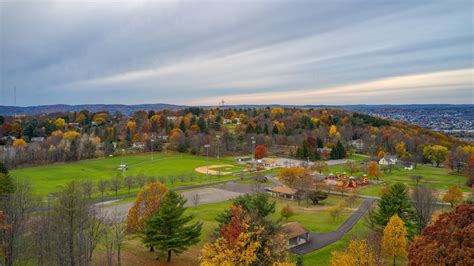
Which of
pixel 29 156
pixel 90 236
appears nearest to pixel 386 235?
pixel 90 236

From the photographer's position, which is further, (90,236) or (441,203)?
(441,203)

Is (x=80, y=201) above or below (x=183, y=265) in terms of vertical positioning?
above

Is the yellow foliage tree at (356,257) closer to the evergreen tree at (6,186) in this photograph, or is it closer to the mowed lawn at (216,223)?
the mowed lawn at (216,223)

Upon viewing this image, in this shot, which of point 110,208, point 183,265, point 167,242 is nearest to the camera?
point 167,242

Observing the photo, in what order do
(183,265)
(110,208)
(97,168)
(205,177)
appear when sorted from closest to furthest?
(183,265) < (110,208) < (205,177) < (97,168)

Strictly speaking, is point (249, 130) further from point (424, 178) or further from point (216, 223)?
point (216, 223)

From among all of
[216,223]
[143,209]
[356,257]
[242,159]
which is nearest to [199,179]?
[242,159]

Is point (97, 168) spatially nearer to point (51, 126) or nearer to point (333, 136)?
point (51, 126)

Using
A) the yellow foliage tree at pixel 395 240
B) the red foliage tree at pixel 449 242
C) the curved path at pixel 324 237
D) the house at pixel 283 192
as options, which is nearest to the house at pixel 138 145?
the house at pixel 283 192
